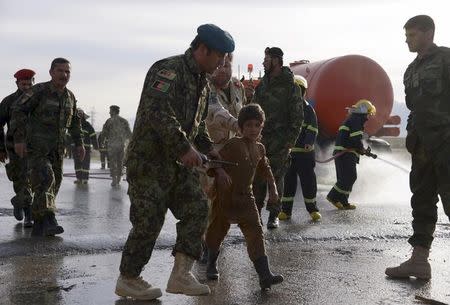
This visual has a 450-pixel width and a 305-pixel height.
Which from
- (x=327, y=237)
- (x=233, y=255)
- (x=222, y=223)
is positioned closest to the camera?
(x=222, y=223)

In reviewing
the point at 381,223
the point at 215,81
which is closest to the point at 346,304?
the point at 215,81

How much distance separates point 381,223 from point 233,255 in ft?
10.1

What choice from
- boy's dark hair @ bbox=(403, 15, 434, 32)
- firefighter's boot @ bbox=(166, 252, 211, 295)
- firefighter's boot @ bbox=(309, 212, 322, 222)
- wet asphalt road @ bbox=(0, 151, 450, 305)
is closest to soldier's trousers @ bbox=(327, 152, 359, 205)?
wet asphalt road @ bbox=(0, 151, 450, 305)

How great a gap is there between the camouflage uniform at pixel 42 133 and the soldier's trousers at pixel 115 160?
27.3 feet

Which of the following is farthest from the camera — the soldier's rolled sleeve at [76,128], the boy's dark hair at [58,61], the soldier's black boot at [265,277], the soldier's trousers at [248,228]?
the soldier's rolled sleeve at [76,128]

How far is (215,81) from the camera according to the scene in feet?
20.9

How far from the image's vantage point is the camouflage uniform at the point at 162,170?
434 centimetres

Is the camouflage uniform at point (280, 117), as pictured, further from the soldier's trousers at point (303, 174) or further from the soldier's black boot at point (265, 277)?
the soldier's black boot at point (265, 277)

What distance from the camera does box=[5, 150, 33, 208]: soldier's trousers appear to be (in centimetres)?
849

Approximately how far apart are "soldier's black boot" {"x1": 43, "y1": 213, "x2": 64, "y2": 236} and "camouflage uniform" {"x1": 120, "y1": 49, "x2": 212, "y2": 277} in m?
3.00

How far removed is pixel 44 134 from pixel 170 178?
10.8ft

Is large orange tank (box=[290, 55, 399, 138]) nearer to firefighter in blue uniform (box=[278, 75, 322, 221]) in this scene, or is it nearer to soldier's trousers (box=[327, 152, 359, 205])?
soldier's trousers (box=[327, 152, 359, 205])

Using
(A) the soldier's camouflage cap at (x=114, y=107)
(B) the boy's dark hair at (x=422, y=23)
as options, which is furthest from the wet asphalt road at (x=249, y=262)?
(A) the soldier's camouflage cap at (x=114, y=107)

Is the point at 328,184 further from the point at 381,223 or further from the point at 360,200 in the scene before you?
the point at 381,223
